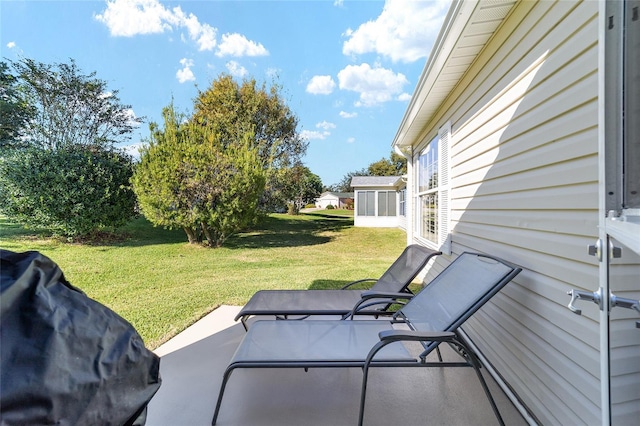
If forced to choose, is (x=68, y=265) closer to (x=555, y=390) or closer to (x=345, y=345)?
(x=345, y=345)

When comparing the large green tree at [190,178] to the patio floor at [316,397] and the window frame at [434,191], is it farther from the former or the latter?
the patio floor at [316,397]

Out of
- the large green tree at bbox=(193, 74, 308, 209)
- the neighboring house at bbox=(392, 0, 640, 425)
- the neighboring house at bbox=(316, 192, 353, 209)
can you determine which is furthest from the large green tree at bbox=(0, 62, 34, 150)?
the neighboring house at bbox=(316, 192, 353, 209)

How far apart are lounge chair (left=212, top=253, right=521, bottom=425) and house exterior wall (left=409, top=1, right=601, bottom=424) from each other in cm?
29

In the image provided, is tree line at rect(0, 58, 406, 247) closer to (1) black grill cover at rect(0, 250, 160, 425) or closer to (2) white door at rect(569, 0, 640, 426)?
(1) black grill cover at rect(0, 250, 160, 425)

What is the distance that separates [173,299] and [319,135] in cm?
1577

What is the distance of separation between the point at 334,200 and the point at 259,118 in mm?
36271

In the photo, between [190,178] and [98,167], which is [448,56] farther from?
[98,167]

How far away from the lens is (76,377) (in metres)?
1.17

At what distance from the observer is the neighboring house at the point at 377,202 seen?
1753 centimetres

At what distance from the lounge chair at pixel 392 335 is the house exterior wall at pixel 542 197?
0.29m

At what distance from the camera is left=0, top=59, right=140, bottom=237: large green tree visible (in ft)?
27.9

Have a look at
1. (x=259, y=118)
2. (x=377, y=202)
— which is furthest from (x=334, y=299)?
(x=377, y=202)

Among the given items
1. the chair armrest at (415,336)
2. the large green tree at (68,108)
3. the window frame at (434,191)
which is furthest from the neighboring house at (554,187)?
the large green tree at (68,108)

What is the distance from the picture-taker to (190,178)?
30.7ft
